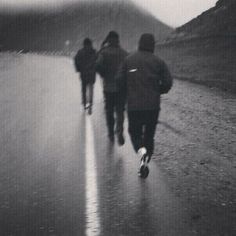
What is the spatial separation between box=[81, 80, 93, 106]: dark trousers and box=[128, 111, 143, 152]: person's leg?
6.30 meters

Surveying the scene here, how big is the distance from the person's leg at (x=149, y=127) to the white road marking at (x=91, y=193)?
2.81 feet

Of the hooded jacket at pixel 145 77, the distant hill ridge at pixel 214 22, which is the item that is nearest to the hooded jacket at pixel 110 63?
the hooded jacket at pixel 145 77

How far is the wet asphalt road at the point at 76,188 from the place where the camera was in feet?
17.6

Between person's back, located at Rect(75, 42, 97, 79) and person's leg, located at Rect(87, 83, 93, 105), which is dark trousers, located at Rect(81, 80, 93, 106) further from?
person's back, located at Rect(75, 42, 97, 79)

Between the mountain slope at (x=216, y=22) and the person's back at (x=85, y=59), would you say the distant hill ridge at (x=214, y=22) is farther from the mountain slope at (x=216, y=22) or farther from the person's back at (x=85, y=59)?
the person's back at (x=85, y=59)

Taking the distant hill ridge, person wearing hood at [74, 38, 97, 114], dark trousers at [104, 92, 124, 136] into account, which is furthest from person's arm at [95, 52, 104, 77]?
the distant hill ridge

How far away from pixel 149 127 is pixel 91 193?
4.37ft

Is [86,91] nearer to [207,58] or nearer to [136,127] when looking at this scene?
[136,127]

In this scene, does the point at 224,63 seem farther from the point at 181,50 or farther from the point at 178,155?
the point at 178,155

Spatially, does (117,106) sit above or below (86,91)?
above

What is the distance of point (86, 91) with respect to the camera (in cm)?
1385

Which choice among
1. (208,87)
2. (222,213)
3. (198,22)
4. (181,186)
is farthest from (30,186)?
(198,22)

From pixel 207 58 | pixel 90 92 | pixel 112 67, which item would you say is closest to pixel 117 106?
pixel 112 67

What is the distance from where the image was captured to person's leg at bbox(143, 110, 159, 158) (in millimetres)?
7021
